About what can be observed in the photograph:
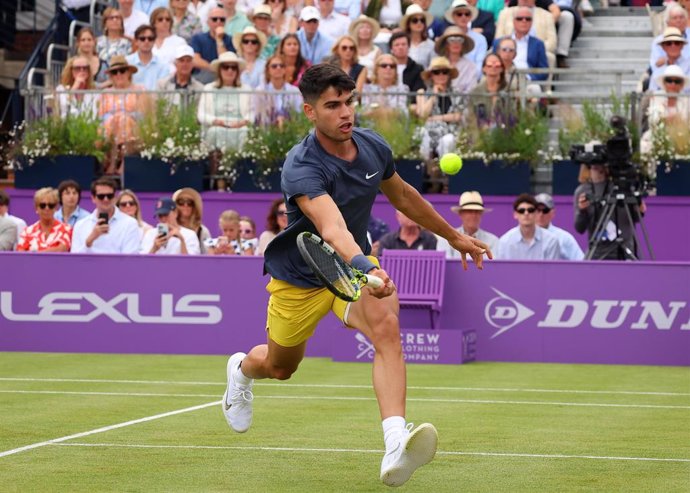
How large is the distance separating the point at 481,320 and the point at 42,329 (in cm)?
428

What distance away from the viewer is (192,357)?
46.5ft

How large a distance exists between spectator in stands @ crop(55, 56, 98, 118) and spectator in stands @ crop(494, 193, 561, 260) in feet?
18.2

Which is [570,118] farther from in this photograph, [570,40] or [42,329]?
[42,329]

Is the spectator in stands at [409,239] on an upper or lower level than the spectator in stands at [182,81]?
lower

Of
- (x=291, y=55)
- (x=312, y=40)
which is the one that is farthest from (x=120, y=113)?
(x=312, y=40)

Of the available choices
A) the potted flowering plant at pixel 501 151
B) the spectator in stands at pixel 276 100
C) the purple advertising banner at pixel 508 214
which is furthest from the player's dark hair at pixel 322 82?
the spectator in stands at pixel 276 100

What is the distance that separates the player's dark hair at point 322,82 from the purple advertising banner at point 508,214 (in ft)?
32.6

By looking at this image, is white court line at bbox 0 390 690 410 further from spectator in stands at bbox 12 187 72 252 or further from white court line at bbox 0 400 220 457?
spectator in stands at bbox 12 187 72 252

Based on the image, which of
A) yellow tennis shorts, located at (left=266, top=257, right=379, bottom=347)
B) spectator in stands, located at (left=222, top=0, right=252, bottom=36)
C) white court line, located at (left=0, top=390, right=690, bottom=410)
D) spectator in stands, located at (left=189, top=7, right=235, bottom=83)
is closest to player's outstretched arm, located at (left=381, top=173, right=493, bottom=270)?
yellow tennis shorts, located at (left=266, top=257, right=379, bottom=347)

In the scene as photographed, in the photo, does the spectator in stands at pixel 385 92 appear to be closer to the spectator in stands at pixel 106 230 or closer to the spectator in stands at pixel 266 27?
the spectator in stands at pixel 266 27

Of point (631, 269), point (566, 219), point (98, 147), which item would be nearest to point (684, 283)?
point (631, 269)

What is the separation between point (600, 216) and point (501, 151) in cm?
233

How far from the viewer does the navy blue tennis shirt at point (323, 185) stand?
676 centimetres

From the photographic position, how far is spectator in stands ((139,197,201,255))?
14930 millimetres
